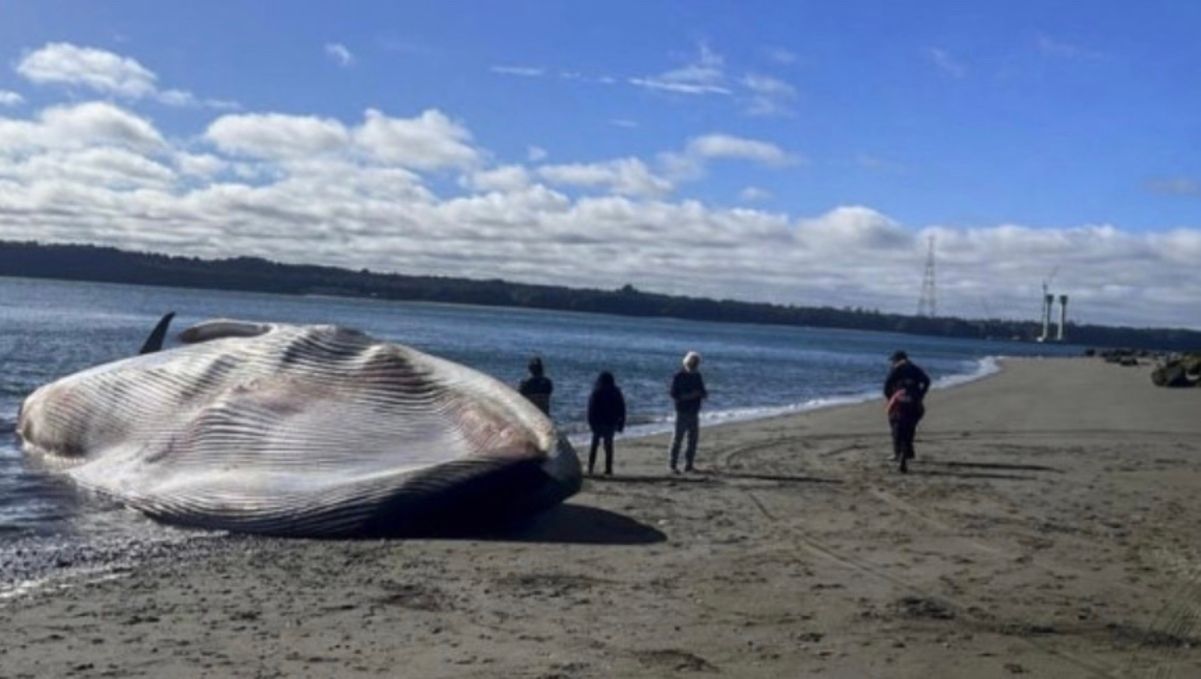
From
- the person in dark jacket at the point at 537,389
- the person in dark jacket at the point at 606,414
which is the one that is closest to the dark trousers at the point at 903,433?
the person in dark jacket at the point at 606,414

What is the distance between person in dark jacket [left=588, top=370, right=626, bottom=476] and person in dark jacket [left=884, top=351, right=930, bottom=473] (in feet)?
14.0

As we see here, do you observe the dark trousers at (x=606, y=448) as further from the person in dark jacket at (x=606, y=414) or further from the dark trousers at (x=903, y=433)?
the dark trousers at (x=903, y=433)

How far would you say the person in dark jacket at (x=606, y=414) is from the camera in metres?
18.1

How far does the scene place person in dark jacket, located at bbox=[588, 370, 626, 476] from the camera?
18.1 m

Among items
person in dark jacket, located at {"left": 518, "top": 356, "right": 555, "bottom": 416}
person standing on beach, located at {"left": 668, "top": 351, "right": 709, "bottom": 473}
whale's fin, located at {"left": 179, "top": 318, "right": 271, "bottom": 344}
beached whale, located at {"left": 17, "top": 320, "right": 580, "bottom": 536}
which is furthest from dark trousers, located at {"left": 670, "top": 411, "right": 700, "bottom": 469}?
whale's fin, located at {"left": 179, "top": 318, "right": 271, "bottom": 344}

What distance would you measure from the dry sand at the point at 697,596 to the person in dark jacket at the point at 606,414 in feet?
1.73

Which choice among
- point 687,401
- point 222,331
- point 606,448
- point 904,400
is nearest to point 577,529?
point 606,448

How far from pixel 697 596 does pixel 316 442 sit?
5214 millimetres

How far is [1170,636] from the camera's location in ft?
30.6

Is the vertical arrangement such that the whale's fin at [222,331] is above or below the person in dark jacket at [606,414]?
above

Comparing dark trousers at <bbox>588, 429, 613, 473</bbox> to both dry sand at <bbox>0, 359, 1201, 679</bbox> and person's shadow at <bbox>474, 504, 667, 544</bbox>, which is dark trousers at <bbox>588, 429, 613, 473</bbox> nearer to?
dry sand at <bbox>0, 359, 1201, 679</bbox>

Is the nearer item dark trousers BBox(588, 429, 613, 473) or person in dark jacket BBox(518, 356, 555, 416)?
person in dark jacket BBox(518, 356, 555, 416)

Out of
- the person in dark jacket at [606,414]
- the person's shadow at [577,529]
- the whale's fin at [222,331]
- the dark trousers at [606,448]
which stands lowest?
the person's shadow at [577,529]

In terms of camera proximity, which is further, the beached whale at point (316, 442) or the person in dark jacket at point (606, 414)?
the person in dark jacket at point (606, 414)
